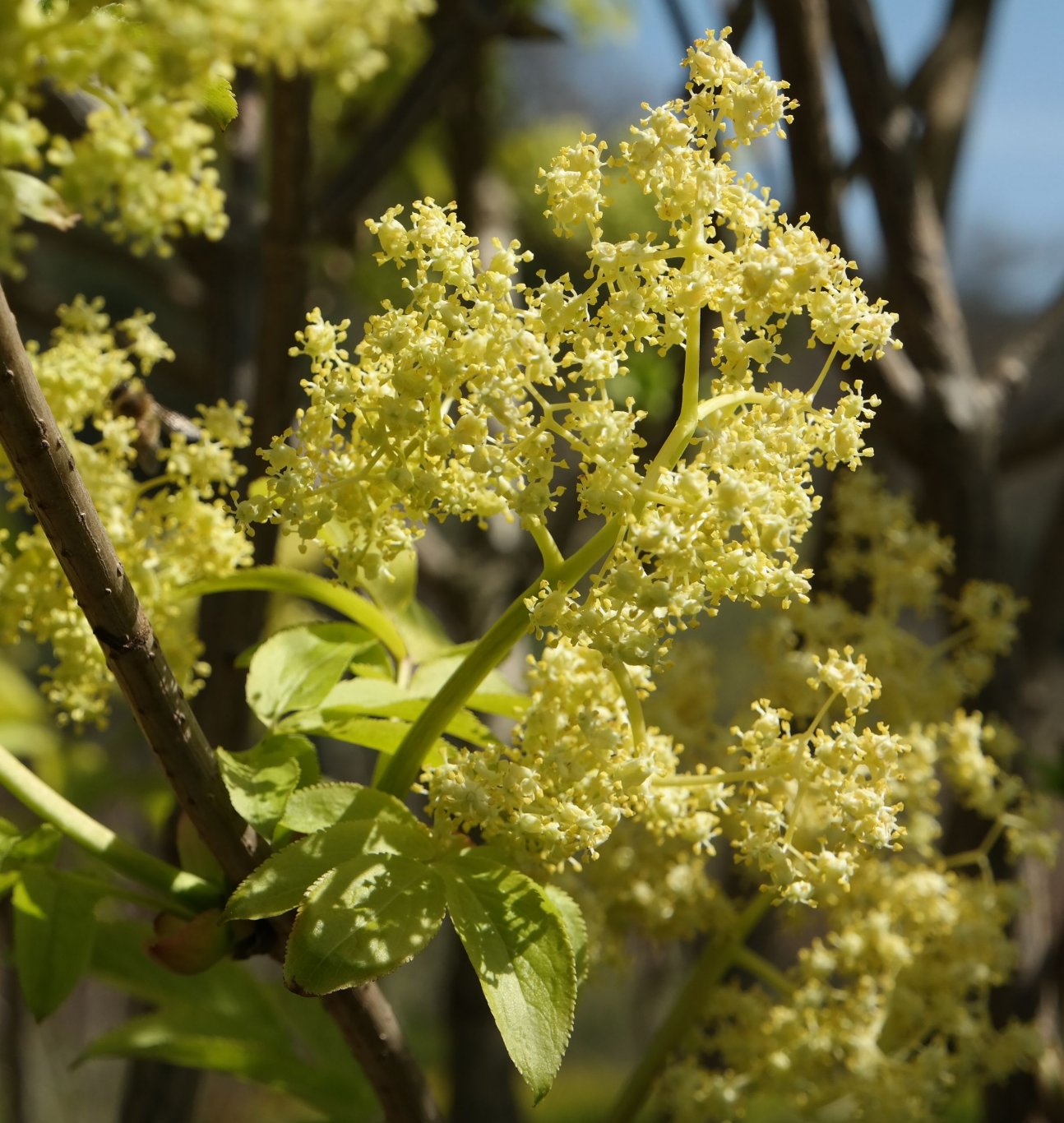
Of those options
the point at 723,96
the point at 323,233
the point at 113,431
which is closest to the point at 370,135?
the point at 323,233

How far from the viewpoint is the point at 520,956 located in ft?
2.14

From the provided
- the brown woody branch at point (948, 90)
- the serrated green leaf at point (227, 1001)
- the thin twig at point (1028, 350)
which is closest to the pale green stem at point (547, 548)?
the serrated green leaf at point (227, 1001)

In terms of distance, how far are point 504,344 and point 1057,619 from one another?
167 centimetres

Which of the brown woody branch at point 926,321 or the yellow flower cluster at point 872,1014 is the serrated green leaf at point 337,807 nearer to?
the yellow flower cluster at point 872,1014

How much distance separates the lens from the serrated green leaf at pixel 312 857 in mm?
627

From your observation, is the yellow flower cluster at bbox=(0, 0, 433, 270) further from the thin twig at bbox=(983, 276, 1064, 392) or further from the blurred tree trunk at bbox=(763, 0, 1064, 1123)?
the thin twig at bbox=(983, 276, 1064, 392)

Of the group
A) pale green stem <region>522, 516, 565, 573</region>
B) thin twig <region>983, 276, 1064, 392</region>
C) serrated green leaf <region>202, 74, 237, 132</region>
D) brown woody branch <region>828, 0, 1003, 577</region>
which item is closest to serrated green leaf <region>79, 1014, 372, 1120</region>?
pale green stem <region>522, 516, 565, 573</region>

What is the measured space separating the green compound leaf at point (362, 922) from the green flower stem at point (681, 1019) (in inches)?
15.6

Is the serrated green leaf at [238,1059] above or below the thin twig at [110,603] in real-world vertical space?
below

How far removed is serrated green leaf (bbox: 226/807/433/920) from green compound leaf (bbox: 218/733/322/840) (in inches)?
1.3

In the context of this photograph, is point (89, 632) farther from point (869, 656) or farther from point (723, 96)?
point (869, 656)

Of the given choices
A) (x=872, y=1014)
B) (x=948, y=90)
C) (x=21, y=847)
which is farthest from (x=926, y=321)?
(x=21, y=847)

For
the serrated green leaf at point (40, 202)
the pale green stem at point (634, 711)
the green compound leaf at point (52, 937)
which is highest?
the serrated green leaf at point (40, 202)

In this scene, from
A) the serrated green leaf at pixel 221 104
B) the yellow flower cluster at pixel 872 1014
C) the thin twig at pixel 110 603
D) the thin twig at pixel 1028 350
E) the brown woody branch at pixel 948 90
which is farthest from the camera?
the brown woody branch at pixel 948 90
